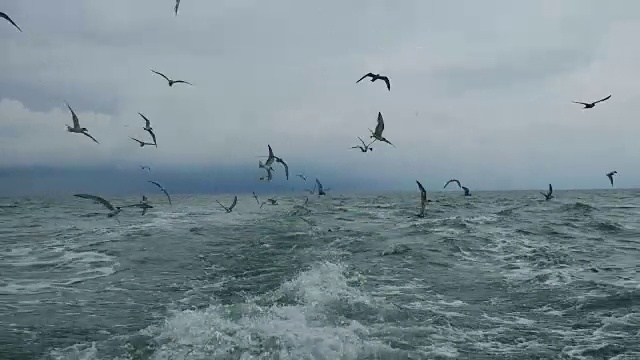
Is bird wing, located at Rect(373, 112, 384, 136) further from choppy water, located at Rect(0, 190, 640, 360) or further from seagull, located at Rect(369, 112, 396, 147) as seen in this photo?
choppy water, located at Rect(0, 190, 640, 360)

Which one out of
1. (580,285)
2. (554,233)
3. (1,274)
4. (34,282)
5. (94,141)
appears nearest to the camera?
(94,141)

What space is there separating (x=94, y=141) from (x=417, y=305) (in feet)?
31.5

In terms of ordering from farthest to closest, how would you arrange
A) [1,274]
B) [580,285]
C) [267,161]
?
1. [267,161]
2. [1,274]
3. [580,285]

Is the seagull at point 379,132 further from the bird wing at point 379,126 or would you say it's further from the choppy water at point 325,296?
the choppy water at point 325,296

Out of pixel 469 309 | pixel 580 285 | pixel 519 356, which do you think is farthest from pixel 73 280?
pixel 580 285

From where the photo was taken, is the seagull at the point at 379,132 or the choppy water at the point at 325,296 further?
the seagull at the point at 379,132

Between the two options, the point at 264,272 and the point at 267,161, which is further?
the point at 267,161

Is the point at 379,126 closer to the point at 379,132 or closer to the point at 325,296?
the point at 379,132

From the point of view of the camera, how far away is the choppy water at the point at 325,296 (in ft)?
38.1

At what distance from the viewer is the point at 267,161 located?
69.7 ft

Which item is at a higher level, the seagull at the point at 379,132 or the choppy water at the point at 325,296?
the seagull at the point at 379,132

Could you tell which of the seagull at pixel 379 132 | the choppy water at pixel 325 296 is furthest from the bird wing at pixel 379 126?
the choppy water at pixel 325 296

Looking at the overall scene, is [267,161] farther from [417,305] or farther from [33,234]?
[33,234]

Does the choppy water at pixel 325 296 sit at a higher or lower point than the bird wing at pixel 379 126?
lower
